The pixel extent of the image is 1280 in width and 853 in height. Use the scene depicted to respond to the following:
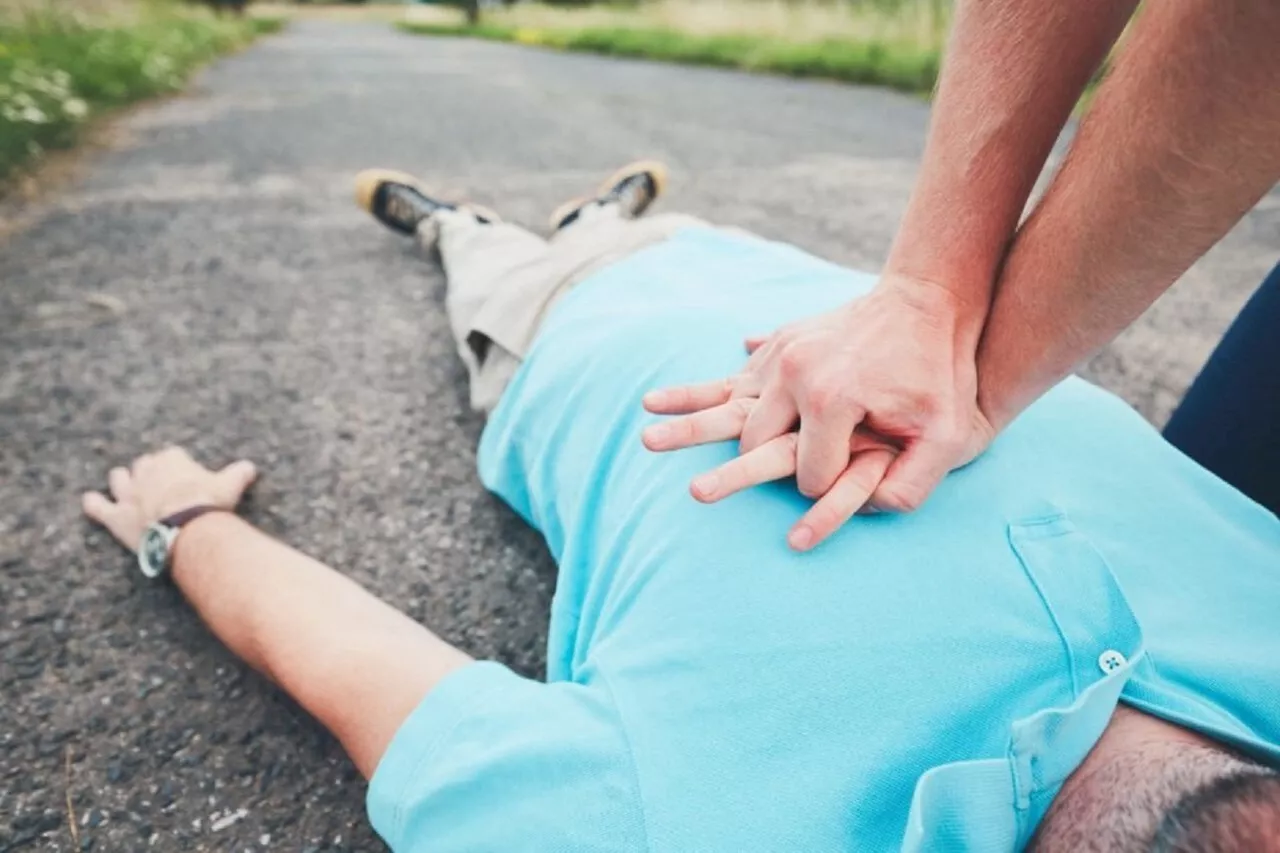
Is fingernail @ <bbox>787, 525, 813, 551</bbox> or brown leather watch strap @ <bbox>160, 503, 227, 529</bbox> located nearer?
fingernail @ <bbox>787, 525, 813, 551</bbox>

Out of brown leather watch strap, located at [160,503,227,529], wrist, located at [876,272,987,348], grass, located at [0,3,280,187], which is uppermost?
wrist, located at [876,272,987,348]

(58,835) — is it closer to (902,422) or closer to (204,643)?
(204,643)

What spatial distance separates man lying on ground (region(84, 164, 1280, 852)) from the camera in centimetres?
69

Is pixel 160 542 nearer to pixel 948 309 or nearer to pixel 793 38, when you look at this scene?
pixel 948 309

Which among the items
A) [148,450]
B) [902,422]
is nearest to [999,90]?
[902,422]

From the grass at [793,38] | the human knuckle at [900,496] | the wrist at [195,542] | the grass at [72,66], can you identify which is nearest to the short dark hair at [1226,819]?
the human knuckle at [900,496]

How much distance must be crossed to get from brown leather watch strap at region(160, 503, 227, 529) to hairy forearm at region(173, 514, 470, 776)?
21 mm

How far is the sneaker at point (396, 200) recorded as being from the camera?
249 cm

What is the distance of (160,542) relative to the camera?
1.32m

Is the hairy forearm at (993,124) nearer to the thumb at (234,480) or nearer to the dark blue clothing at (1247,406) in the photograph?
the dark blue clothing at (1247,406)

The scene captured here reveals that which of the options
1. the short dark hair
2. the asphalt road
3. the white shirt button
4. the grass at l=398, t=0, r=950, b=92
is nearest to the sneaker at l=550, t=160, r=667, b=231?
the asphalt road

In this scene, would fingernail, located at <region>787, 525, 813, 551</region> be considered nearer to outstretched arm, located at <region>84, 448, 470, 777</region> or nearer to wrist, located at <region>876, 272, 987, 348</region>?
wrist, located at <region>876, 272, 987, 348</region>

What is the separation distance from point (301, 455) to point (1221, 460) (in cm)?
169

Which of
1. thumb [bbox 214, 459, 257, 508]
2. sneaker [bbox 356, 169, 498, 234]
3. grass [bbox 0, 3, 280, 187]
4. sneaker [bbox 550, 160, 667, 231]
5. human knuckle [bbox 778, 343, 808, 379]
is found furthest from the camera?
grass [bbox 0, 3, 280, 187]
